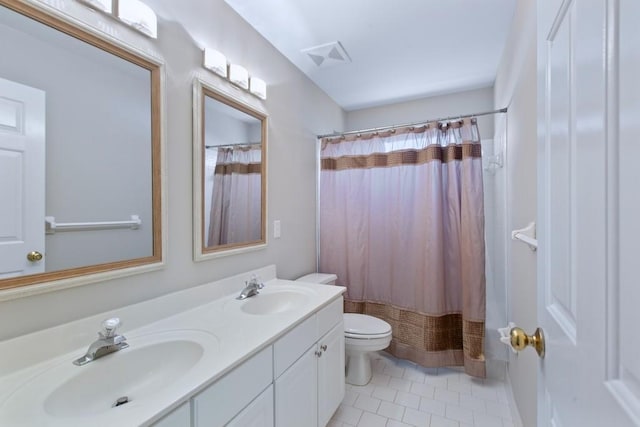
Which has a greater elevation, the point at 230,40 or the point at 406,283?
the point at 230,40

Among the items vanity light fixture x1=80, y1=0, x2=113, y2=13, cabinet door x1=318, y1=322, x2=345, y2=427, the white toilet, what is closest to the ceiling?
vanity light fixture x1=80, y1=0, x2=113, y2=13

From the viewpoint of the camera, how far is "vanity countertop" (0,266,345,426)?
66 cm

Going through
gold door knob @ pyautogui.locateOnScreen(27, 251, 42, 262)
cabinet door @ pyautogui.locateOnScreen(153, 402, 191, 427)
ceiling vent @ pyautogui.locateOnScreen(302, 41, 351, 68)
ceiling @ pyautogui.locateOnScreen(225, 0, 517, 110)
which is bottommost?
cabinet door @ pyautogui.locateOnScreen(153, 402, 191, 427)

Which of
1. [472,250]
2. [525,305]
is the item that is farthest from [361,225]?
[525,305]

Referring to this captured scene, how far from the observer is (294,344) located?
1214 mm

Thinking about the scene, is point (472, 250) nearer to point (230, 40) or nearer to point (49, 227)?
point (230, 40)

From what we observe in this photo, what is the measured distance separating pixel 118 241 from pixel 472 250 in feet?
6.93

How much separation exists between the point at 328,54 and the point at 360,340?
206 centimetres

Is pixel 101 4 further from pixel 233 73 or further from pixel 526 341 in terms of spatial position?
pixel 526 341

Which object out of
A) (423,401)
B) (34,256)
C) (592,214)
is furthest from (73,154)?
(423,401)

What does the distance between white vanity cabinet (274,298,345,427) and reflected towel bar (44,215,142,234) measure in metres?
0.75

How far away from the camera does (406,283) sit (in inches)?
90.2

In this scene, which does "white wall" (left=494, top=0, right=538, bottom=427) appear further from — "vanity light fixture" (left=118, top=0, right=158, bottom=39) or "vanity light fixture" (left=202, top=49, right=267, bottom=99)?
"vanity light fixture" (left=118, top=0, right=158, bottom=39)

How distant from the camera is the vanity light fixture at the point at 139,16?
105cm
